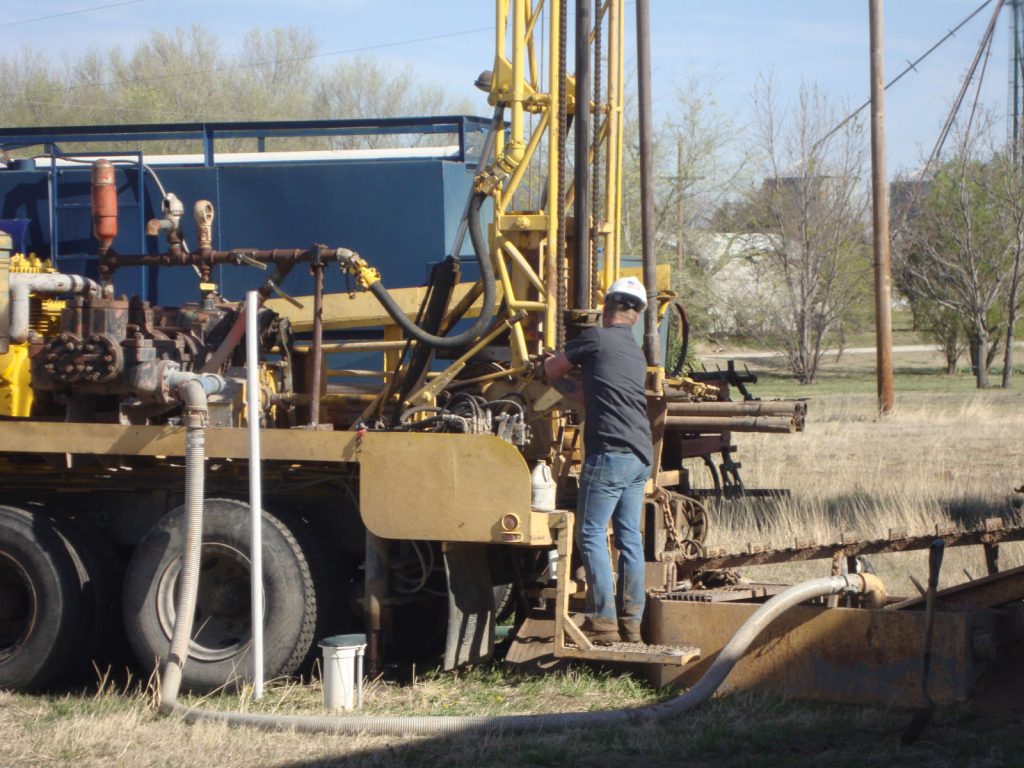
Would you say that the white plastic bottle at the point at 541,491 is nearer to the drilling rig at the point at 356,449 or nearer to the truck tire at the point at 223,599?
the drilling rig at the point at 356,449

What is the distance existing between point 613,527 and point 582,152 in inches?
79.1

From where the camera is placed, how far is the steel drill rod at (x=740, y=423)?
8.05 m

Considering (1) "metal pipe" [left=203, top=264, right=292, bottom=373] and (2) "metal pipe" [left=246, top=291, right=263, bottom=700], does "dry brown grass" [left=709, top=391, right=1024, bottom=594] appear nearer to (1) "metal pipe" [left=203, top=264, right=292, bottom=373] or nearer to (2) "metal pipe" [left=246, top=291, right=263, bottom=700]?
(2) "metal pipe" [left=246, top=291, right=263, bottom=700]

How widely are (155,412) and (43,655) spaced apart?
4.50ft

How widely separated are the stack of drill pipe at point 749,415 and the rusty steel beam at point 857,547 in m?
0.86

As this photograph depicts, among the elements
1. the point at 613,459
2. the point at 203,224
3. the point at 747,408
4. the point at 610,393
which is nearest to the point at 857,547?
the point at 747,408

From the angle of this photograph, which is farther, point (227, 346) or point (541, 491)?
point (227, 346)

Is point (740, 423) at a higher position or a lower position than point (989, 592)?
higher

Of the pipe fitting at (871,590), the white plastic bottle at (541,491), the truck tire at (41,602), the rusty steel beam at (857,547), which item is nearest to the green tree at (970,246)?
the rusty steel beam at (857,547)

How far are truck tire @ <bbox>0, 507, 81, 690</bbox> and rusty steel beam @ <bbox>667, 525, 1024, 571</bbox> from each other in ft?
10.7

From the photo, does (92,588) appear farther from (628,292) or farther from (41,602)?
(628,292)

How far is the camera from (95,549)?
7520 millimetres

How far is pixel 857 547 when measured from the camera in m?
7.14

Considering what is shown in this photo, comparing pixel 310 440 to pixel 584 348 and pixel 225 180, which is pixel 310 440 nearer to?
pixel 584 348
